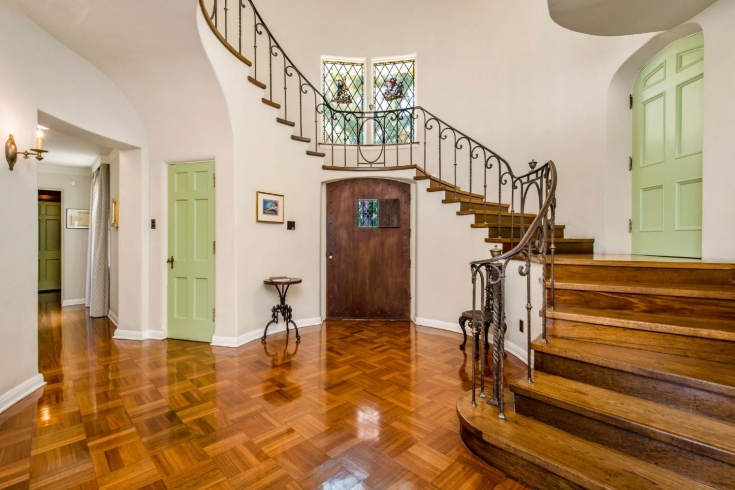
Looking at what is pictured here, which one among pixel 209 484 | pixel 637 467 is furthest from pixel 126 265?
pixel 637 467

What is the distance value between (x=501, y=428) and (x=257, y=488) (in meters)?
1.20

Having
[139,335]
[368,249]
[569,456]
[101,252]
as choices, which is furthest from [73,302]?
[569,456]

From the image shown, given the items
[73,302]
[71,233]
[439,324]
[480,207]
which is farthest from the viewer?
[71,233]

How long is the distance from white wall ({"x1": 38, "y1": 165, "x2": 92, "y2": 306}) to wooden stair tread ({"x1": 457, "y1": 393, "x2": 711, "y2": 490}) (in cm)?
725

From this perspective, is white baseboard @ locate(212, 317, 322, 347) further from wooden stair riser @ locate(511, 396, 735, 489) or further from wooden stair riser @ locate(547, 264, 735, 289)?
wooden stair riser @ locate(547, 264, 735, 289)

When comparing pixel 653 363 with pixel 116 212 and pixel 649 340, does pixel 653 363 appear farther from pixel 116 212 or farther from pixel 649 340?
pixel 116 212

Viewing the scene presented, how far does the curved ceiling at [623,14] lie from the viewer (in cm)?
239

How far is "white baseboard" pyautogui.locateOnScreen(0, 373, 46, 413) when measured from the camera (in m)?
2.27

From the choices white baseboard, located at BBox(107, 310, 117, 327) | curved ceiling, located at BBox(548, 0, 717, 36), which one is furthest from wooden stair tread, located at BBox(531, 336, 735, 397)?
white baseboard, located at BBox(107, 310, 117, 327)

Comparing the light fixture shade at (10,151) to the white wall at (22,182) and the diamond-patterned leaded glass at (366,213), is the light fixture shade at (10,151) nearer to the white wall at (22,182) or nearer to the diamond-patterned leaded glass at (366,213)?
the white wall at (22,182)

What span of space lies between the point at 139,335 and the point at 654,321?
4.66 m

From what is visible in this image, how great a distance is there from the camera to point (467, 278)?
4.06 m

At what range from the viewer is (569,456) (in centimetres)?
147

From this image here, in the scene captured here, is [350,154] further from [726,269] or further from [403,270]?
[726,269]
